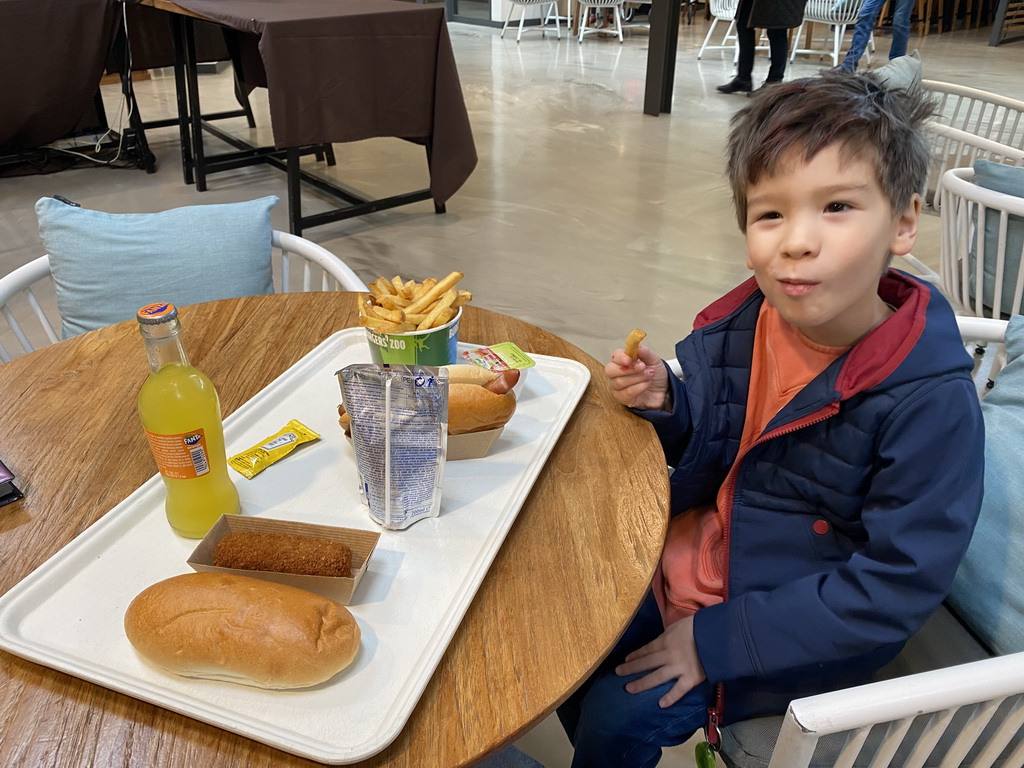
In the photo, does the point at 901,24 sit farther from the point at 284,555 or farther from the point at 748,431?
the point at 284,555

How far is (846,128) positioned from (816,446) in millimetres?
408

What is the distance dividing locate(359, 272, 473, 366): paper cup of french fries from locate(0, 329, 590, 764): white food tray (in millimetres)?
140

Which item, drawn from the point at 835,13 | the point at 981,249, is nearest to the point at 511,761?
the point at 981,249

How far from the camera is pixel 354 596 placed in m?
0.82

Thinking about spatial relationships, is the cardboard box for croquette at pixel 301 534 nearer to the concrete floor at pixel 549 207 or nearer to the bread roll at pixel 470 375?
the bread roll at pixel 470 375

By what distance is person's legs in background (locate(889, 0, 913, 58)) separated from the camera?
6516mm

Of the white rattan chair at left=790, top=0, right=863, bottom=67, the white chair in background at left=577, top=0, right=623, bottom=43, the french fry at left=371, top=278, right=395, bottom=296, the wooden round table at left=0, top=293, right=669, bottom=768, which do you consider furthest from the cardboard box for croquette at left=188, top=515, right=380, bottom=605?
the white chair in background at left=577, top=0, right=623, bottom=43

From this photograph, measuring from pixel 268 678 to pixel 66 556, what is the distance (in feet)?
1.05

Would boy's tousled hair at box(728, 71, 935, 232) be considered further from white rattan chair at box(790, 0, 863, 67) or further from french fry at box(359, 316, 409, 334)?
white rattan chair at box(790, 0, 863, 67)

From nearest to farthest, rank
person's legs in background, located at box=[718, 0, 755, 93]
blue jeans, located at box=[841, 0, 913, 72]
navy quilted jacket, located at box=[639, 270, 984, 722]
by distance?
navy quilted jacket, located at box=[639, 270, 984, 722], blue jeans, located at box=[841, 0, 913, 72], person's legs in background, located at box=[718, 0, 755, 93]

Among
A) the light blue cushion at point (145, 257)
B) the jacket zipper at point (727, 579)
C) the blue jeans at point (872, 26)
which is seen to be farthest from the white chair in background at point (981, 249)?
the blue jeans at point (872, 26)

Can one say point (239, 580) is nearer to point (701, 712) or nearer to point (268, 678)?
point (268, 678)

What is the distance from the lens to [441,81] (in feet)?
12.1

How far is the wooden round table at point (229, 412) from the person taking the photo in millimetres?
682
